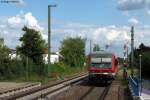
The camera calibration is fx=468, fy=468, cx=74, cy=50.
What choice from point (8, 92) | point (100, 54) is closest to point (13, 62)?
point (100, 54)

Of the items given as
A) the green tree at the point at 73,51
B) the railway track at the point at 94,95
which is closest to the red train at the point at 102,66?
the railway track at the point at 94,95

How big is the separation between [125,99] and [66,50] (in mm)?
93162

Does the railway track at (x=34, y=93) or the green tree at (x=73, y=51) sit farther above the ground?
the green tree at (x=73, y=51)

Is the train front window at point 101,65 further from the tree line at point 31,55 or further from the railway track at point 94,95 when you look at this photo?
the tree line at point 31,55

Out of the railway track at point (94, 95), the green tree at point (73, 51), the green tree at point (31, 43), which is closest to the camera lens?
the railway track at point (94, 95)

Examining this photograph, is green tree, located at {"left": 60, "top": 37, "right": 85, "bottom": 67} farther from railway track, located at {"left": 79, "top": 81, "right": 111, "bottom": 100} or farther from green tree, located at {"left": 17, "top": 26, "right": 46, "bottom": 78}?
railway track, located at {"left": 79, "top": 81, "right": 111, "bottom": 100}

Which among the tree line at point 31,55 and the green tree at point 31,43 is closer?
the tree line at point 31,55

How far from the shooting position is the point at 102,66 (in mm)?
41406

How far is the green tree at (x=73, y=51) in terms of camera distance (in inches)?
4328

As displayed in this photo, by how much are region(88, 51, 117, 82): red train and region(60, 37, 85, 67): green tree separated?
63345 millimetres

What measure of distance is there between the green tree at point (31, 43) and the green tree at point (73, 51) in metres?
29.1

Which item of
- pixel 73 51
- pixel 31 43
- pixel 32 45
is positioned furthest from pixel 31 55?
pixel 73 51

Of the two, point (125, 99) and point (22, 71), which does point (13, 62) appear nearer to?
A: point (22, 71)

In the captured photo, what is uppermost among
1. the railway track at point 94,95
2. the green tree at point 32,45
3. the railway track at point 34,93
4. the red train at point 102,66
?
the green tree at point 32,45
